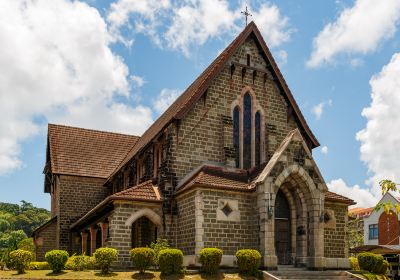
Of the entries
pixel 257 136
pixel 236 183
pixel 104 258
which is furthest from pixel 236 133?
pixel 104 258

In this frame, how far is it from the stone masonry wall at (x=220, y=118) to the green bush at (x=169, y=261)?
18.5 ft

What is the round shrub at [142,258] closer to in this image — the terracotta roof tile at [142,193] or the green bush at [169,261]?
the green bush at [169,261]

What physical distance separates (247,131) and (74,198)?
16.9 meters

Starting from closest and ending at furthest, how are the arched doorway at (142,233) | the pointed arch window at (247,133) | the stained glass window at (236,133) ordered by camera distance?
1. the stained glass window at (236,133)
2. the pointed arch window at (247,133)
3. the arched doorway at (142,233)

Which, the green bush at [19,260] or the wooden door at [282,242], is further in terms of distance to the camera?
→ the wooden door at [282,242]

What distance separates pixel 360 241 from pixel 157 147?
141ft

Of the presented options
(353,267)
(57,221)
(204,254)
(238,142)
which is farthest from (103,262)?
(57,221)

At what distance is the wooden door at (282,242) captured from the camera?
2425 centimetres

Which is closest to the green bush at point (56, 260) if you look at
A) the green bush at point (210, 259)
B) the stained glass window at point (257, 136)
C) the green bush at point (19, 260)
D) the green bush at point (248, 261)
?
the green bush at point (19, 260)

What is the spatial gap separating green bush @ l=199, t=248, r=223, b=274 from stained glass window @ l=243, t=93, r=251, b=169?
7.12 metres

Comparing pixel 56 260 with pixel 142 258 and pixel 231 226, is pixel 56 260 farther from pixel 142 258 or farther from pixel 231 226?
pixel 231 226

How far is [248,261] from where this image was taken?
2045cm

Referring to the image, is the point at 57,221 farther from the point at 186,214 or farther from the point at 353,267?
the point at 353,267

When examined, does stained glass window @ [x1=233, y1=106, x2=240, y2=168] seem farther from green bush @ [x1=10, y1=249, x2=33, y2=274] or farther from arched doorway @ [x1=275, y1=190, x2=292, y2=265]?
green bush @ [x1=10, y1=249, x2=33, y2=274]
